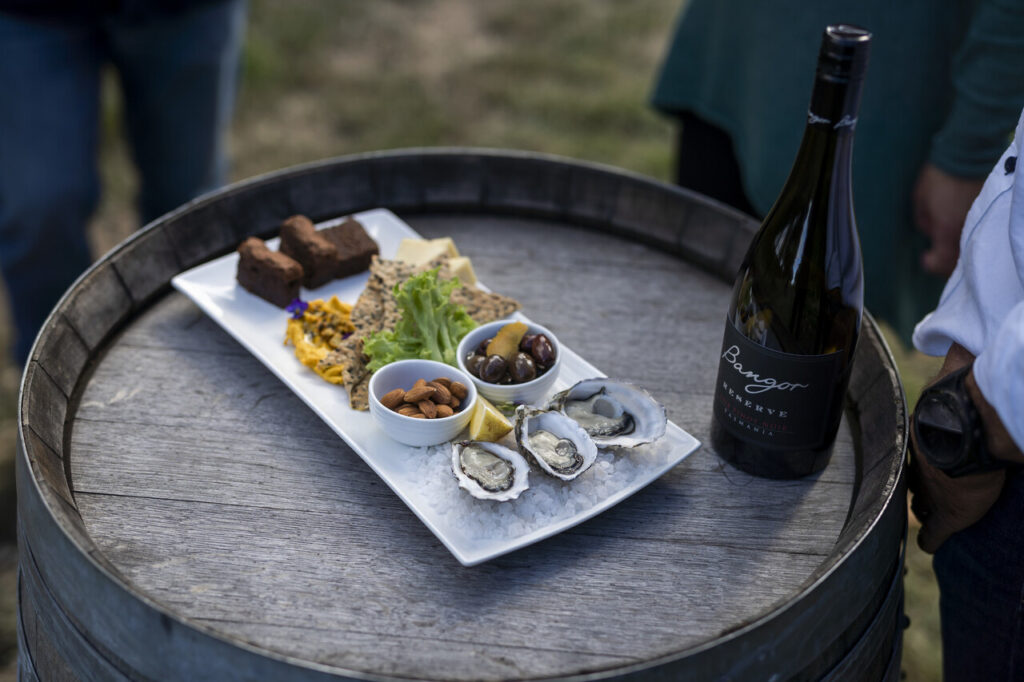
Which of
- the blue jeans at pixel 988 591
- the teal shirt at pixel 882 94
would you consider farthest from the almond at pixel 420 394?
the teal shirt at pixel 882 94

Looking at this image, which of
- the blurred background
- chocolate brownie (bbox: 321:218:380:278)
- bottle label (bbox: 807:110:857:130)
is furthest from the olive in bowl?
the blurred background

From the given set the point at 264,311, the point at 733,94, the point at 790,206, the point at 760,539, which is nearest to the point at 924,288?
the point at 733,94

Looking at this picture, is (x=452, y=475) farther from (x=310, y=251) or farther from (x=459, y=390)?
(x=310, y=251)

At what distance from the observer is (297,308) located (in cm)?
172

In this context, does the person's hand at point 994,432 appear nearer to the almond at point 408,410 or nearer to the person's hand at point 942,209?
the almond at point 408,410

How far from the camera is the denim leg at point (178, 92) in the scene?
2.64m

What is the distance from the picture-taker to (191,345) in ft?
5.55

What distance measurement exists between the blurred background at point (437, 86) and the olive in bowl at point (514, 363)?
2395 mm

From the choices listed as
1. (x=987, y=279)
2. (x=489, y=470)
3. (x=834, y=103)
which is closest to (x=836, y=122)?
(x=834, y=103)

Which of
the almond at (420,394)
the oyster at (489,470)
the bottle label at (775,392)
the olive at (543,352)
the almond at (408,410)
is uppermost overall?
the bottle label at (775,392)

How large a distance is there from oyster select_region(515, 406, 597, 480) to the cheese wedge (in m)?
0.53

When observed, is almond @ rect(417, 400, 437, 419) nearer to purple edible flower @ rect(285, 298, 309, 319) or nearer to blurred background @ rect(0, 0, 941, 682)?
purple edible flower @ rect(285, 298, 309, 319)

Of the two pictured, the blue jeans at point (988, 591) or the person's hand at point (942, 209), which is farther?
the person's hand at point (942, 209)

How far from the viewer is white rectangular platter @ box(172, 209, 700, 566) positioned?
126 cm
